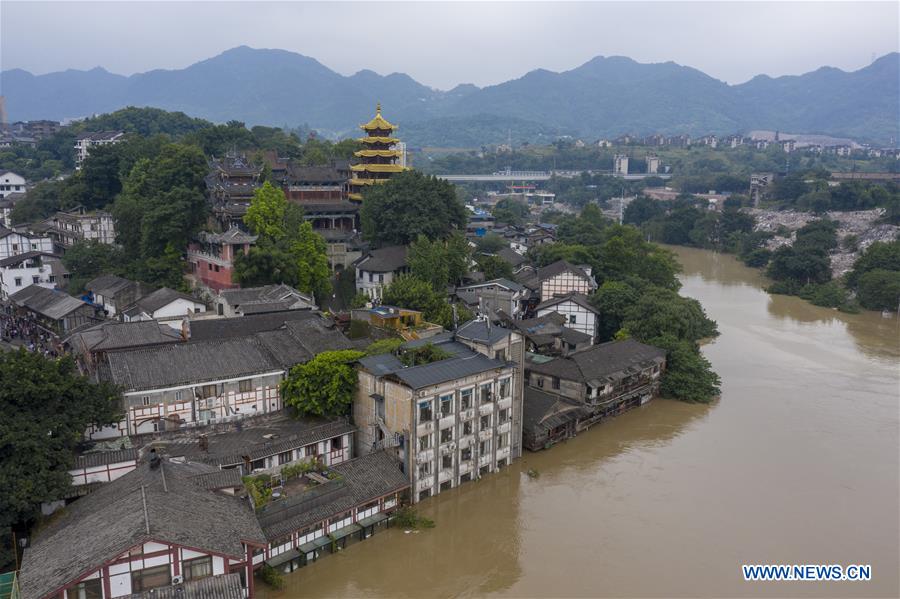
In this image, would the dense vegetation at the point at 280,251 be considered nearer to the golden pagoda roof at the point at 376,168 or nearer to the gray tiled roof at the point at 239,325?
the gray tiled roof at the point at 239,325

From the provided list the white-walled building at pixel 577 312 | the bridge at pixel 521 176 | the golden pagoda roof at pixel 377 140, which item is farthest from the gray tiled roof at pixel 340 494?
the bridge at pixel 521 176

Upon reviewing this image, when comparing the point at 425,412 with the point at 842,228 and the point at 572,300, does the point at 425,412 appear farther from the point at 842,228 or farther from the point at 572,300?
the point at 842,228

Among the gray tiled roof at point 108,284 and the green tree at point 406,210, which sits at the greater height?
the green tree at point 406,210

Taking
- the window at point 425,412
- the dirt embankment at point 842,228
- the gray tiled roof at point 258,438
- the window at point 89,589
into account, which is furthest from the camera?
the dirt embankment at point 842,228

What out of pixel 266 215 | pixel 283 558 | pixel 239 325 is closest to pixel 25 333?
pixel 266 215

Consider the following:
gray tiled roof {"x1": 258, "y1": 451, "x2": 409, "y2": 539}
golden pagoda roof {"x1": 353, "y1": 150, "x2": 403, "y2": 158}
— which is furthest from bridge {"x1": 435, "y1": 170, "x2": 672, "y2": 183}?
gray tiled roof {"x1": 258, "y1": 451, "x2": 409, "y2": 539}

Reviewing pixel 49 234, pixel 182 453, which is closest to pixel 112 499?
pixel 182 453
